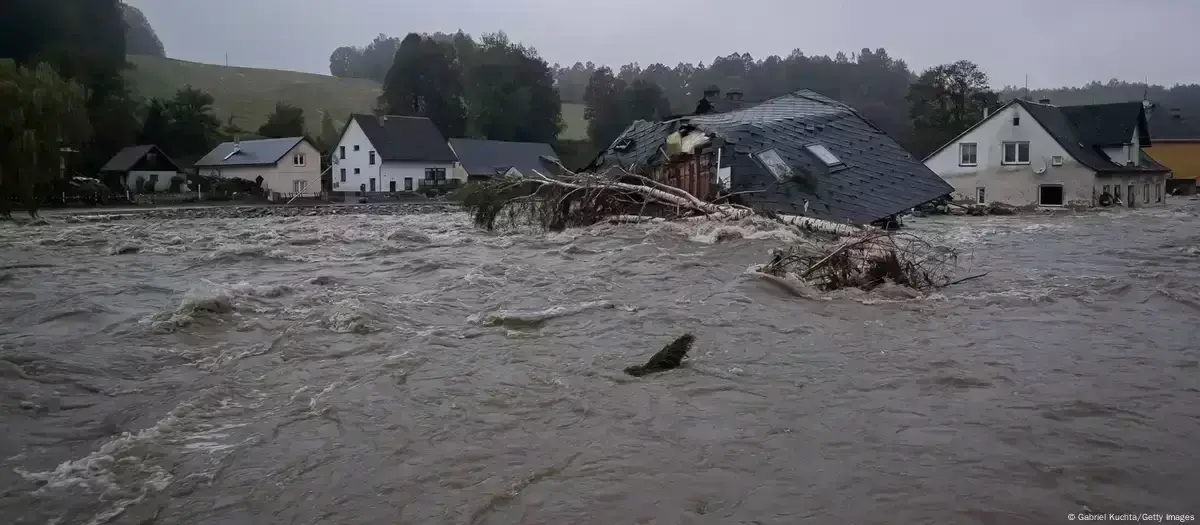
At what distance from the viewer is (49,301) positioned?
10.5m

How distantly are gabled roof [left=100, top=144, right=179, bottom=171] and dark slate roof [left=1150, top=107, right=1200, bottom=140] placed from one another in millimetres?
58153

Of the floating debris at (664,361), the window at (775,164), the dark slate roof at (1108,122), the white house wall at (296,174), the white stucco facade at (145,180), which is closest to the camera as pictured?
the floating debris at (664,361)

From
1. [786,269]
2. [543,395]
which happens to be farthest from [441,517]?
Result: [786,269]

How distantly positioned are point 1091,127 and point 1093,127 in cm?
9

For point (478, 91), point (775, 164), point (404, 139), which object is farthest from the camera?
point (478, 91)

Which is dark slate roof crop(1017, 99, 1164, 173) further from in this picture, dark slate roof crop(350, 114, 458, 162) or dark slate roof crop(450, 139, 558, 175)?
dark slate roof crop(350, 114, 458, 162)

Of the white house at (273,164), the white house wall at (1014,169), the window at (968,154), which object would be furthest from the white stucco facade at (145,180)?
the white house wall at (1014,169)

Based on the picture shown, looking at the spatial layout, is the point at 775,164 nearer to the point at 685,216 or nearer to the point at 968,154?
the point at 685,216

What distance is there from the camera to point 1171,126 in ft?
181

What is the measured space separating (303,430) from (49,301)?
6.70 m

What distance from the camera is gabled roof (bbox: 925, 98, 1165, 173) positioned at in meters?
37.2

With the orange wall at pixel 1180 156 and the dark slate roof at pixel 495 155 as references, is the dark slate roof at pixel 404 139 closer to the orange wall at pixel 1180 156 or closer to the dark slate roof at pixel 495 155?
the dark slate roof at pixel 495 155

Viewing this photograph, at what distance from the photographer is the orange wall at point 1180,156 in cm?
5428

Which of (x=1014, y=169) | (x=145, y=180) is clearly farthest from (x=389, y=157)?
(x=1014, y=169)
